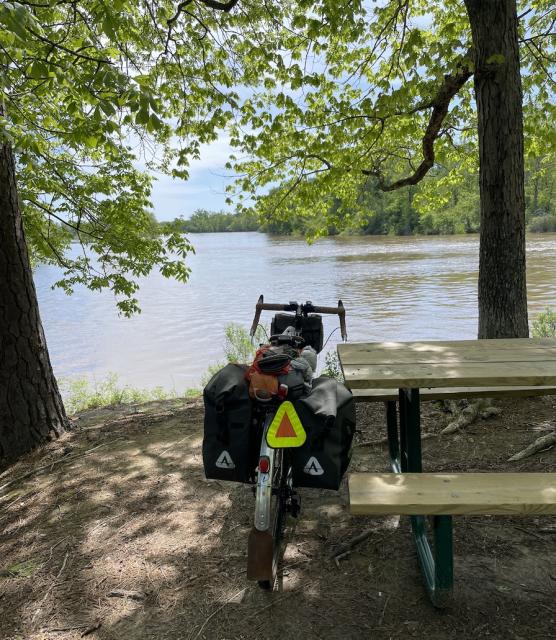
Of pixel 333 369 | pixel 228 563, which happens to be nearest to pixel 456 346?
pixel 228 563

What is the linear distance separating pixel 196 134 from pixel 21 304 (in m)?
3.51

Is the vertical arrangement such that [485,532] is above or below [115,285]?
below

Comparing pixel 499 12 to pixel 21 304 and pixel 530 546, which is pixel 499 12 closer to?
pixel 530 546

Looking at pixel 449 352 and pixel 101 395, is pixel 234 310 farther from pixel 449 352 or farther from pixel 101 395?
pixel 449 352

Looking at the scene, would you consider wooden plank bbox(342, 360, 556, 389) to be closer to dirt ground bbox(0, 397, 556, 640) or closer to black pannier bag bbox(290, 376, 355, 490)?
black pannier bag bbox(290, 376, 355, 490)

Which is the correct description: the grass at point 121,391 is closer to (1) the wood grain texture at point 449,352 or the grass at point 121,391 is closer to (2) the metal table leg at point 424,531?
(1) the wood grain texture at point 449,352

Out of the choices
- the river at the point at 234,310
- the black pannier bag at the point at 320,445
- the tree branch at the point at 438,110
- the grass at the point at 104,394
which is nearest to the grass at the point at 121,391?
the grass at the point at 104,394

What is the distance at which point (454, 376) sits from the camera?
2.17m

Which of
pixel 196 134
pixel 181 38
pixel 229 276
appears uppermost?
pixel 181 38

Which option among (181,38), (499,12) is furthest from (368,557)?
(181,38)

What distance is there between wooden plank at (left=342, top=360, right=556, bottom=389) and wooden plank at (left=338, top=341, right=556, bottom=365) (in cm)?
15

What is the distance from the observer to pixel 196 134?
629cm

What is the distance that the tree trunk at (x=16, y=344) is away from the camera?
375 centimetres

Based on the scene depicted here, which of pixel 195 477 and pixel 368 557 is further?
pixel 195 477
